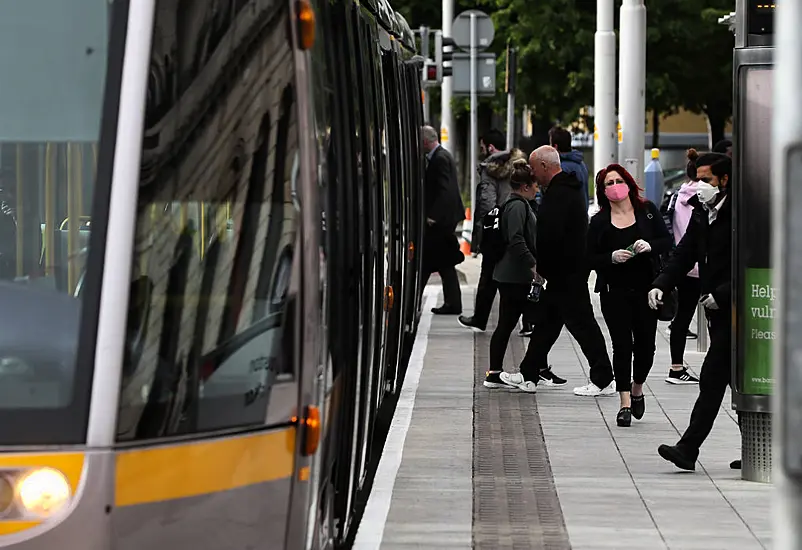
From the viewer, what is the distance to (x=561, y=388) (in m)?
13.2

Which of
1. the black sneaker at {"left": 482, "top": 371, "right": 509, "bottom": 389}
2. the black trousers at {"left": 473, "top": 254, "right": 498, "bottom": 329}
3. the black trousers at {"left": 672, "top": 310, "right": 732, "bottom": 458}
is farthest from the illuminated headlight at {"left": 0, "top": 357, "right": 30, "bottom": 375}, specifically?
the black trousers at {"left": 473, "top": 254, "right": 498, "bottom": 329}

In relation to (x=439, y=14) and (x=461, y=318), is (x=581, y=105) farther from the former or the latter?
(x=461, y=318)

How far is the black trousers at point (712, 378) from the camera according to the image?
936 centimetres

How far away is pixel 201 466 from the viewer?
480 cm

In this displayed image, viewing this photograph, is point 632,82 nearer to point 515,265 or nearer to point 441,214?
point 441,214

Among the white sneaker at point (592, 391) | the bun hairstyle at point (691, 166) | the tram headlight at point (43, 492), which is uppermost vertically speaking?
the bun hairstyle at point (691, 166)

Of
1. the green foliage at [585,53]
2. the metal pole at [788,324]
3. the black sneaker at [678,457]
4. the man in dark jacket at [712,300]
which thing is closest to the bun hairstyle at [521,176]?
the man in dark jacket at [712,300]

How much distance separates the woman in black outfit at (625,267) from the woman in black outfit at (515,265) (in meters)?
1.56

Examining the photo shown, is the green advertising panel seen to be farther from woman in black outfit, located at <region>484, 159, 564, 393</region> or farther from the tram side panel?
the tram side panel

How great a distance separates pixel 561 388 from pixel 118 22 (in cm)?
865

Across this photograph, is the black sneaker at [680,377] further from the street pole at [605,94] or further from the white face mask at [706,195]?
the street pole at [605,94]

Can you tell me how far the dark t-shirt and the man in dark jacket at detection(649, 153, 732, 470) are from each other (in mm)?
1342

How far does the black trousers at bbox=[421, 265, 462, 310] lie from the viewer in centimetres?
1809

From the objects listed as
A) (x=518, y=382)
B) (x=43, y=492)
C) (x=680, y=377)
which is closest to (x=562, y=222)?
(x=518, y=382)
